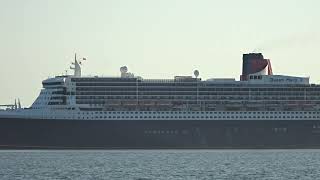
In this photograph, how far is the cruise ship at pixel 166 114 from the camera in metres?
106

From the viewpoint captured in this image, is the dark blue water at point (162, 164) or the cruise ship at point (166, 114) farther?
the cruise ship at point (166, 114)

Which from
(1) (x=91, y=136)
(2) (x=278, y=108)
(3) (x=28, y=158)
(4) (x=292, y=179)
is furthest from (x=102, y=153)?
(4) (x=292, y=179)

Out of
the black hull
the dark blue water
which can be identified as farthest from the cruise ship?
the dark blue water

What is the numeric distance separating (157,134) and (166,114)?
2.64m

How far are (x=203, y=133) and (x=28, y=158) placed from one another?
21946 mm

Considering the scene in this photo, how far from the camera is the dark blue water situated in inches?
2763

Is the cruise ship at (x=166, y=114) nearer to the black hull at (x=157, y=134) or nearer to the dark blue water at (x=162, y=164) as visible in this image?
the black hull at (x=157, y=134)

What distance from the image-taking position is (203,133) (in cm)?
10800

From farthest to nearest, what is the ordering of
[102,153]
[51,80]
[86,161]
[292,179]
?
[51,80]
[102,153]
[86,161]
[292,179]

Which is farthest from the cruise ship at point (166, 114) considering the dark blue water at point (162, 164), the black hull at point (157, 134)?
the dark blue water at point (162, 164)

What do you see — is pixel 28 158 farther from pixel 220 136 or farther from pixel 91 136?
pixel 220 136

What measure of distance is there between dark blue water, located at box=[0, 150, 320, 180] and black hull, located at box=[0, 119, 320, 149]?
102 cm

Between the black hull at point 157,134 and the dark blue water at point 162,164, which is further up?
the black hull at point 157,134

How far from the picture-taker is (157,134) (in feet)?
350
